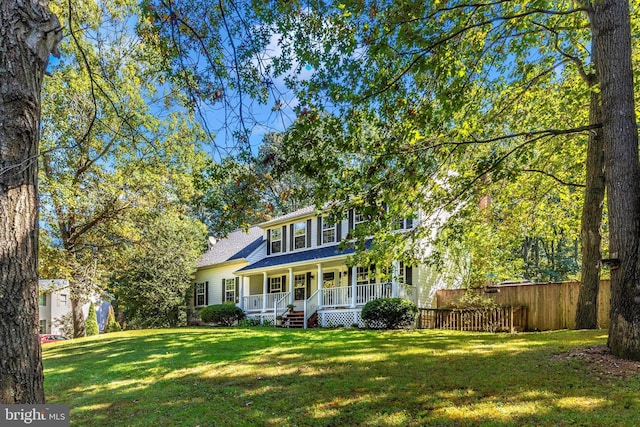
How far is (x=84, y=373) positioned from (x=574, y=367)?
8.99m

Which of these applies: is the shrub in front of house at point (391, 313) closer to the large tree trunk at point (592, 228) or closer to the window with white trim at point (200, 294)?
the large tree trunk at point (592, 228)

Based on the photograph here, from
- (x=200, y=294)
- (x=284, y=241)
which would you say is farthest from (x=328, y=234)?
(x=200, y=294)

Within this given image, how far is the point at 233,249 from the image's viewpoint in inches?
1069

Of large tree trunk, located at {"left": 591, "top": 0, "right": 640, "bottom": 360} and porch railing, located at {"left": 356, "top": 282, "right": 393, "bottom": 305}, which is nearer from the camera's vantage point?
large tree trunk, located at {"left": 591, "top": 0, "right": 640, "bottom": 360}

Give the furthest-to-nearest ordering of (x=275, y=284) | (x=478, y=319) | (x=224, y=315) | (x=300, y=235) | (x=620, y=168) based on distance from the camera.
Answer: (x=275, y=284) < (x=300, y=235) < (x=224, y=315) < (x=478, y=319) < (x=620, y=168)

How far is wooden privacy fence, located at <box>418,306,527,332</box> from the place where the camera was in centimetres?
1437

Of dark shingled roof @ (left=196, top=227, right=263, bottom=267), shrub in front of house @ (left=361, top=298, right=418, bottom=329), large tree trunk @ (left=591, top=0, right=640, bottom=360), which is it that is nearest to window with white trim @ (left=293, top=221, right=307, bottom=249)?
dark shingled roof @ (left=196, top=227, right=263, bottom=267)

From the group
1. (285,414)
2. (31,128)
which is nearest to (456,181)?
(285,414)

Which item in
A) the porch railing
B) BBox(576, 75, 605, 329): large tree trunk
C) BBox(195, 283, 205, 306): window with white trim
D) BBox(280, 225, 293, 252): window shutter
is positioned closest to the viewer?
BBox(576, 75, 605, 329): large tree trunk

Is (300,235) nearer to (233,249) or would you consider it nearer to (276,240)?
(276,240)

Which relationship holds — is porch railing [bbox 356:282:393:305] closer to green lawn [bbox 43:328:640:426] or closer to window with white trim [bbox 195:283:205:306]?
green lawn [bbox 43:328:640:426]

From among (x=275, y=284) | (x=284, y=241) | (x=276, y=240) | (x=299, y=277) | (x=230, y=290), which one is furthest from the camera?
(x=230, y=290)

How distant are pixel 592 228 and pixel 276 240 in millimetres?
15913

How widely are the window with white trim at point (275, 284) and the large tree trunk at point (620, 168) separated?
60.8ft
